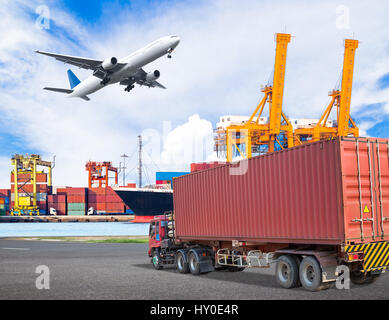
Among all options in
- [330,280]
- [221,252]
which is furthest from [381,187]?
[221,252]

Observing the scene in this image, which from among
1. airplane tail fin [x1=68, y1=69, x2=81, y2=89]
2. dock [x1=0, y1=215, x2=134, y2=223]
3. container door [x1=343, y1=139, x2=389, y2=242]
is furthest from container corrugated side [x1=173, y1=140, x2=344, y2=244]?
dock [x1=0, y1=215, x2=134, y2=223]

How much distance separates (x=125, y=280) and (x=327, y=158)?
7.42 meters

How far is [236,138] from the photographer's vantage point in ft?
197

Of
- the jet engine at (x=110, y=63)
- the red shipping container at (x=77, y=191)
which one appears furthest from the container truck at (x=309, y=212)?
the red shipping container at (x=77, y=191)

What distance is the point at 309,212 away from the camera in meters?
11.7

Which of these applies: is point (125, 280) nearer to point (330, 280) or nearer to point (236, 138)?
point (330, 280)

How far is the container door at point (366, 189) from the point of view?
35.9 feet

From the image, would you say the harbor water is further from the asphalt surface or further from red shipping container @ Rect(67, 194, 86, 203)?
→ the asphalt surface

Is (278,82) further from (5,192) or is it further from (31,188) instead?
(5,192)

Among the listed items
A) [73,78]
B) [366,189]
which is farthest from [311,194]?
[73,78]

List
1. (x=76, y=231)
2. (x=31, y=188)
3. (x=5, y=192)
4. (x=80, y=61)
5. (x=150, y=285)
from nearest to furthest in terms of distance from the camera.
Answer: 1. (x=150, y=285)
2. (x=80, y=61)
3. (x=76, y=231)
4. (x=31, y=188)
5. (x=5, y=192)

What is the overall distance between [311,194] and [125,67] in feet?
77.2

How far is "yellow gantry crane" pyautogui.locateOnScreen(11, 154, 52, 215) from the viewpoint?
113500 mm
